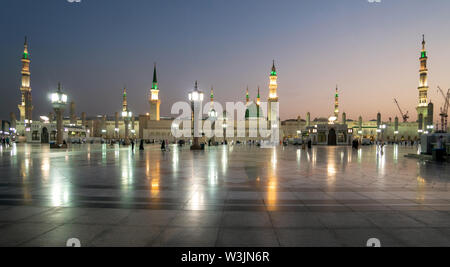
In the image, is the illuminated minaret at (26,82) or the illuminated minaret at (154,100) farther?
the illuminated minaret at (154,100)

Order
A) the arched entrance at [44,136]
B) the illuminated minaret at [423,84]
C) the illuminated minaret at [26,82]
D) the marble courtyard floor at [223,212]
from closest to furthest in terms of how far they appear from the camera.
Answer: the marble courtyard floor at [223,212] < the arched entrance at [44,136] < the illuminated minaret at [26,82] < the illuminated minaret at [423,84]

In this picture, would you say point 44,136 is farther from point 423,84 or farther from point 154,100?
point 423,84

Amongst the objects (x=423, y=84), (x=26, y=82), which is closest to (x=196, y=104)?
(x=26, y=82)

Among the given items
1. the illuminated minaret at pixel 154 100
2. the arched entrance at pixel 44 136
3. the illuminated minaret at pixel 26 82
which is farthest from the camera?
the illuminated minaret at pixel 154 100

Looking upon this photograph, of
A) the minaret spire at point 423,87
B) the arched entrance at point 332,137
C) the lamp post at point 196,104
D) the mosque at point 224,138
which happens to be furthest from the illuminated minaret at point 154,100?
the minaret spire at point 423,87

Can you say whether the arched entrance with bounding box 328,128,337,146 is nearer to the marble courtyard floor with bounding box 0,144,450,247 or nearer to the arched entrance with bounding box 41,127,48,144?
the marble courtyard floor with bounding box 0,144,450,247

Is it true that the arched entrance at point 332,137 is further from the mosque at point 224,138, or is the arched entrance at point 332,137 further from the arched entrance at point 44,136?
the arched entrance at point 44,136

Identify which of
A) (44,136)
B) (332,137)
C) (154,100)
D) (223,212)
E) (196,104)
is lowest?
(223,212)

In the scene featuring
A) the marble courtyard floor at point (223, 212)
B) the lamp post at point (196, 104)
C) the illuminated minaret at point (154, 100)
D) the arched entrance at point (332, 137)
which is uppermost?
the illuminated minaret at point (154, 100)
